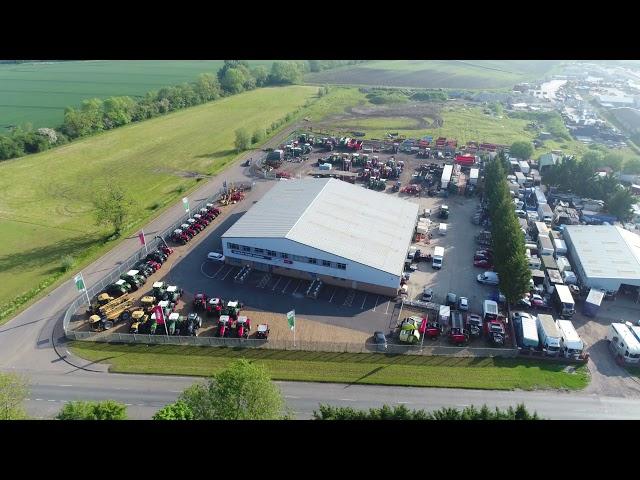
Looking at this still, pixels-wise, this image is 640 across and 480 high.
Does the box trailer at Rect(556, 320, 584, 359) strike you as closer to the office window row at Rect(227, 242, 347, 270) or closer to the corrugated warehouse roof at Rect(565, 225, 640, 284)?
the corrugated warehouse roof at Rect(565, 225, 640, 284)

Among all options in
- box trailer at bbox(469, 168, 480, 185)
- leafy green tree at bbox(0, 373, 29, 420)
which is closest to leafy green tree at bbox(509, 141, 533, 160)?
box trailer at bbox(469, 168, 480, 185)

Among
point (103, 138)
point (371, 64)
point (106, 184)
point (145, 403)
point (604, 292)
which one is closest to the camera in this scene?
point (145, 403)

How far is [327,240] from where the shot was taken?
4044 cm

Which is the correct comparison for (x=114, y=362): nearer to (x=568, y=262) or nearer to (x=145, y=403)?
(x=145, y=403)

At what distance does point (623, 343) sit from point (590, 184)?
31075mm

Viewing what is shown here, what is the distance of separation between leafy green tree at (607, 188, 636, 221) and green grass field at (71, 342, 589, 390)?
2844cm

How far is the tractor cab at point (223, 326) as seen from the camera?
33.8 meters

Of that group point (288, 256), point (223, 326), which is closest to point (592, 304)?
point (288, 256)

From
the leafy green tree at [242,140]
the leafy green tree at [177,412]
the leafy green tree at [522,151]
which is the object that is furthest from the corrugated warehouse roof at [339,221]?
the leafy green tree at [522,151]

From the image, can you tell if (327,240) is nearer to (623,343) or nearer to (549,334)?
(549,334)

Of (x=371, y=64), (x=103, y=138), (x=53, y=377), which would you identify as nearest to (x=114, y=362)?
(x=53, y=377)

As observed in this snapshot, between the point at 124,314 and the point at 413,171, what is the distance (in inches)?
1848

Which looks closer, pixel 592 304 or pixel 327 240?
pixel 592 304

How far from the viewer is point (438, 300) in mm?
38625
